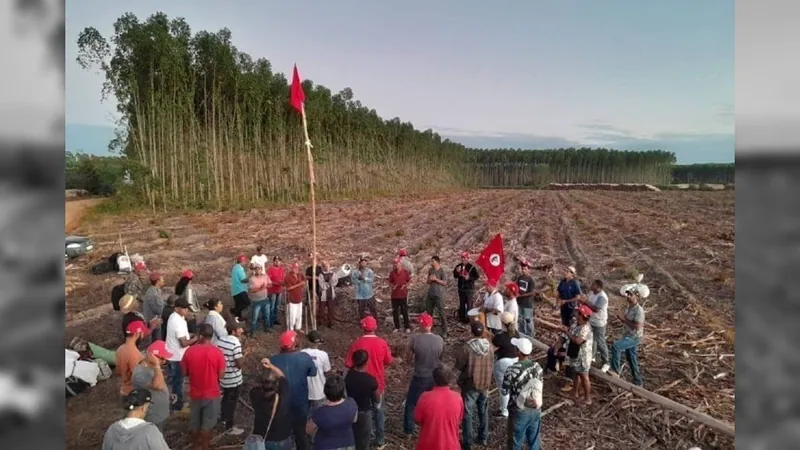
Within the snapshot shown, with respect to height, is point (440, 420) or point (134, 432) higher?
point (134, 432)

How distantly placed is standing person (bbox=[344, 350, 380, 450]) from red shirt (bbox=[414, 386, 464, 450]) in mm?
904

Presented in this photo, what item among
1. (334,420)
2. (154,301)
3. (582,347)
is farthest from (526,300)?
(154,301)

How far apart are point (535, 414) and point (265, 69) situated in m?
42.2

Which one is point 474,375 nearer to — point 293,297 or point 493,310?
point 493,310

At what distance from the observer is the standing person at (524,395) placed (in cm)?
638

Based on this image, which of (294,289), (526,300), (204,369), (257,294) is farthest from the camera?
(294,289)

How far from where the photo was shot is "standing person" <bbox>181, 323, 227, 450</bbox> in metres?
6.53

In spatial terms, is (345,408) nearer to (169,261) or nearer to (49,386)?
(49,386)

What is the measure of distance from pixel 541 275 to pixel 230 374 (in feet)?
40.9

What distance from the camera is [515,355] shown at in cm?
702

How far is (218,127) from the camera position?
139 feet

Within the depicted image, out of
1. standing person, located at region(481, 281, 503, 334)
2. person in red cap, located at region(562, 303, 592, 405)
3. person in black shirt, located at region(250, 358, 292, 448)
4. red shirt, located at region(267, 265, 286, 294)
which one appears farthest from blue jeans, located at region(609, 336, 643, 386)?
red shirt, located at region(267, 265, 286, 294)

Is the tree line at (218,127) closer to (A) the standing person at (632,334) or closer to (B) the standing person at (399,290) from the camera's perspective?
(B) the standing person at (399,290)

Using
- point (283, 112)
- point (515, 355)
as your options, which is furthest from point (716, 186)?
point (515, 355)
